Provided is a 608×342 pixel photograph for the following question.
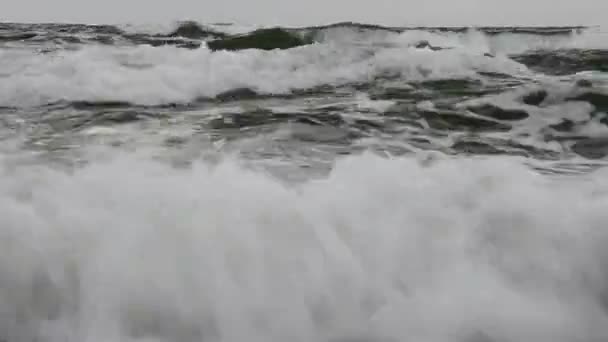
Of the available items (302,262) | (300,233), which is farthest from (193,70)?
(302,262)

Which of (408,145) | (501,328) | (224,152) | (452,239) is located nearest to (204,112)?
(224,152)

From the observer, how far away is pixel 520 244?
2346 mm

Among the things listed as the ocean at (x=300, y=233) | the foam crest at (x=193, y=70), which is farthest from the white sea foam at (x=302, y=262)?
the foam crest at (x=193, y=70)

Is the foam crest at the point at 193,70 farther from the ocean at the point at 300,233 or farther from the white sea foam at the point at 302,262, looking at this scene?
the white sea foam at the point at 302,262

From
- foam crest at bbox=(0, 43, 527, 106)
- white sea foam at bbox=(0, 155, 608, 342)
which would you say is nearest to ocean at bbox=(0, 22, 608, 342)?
white sea foam at bbox=(0, 155, 608, 342)

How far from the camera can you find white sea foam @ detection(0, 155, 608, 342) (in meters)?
2.10

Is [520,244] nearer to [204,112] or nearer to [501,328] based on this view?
[501,328]

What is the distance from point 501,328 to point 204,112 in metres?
3.32

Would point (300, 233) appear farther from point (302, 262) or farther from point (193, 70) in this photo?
point (193, 70)

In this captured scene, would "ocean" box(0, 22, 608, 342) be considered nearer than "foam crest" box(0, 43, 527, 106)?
Yes

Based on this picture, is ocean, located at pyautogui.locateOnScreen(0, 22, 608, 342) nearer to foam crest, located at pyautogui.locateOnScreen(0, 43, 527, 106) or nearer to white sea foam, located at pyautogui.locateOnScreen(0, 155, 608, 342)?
white sea foam, located at pyautogui.locateOnScreen(0, 155, 608, 342)

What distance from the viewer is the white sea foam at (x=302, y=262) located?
210 cm

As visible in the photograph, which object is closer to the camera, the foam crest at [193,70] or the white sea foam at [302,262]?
the white sea foam at [302,262]

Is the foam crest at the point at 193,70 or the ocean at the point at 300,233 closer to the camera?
the ocean at the point at 300,233
